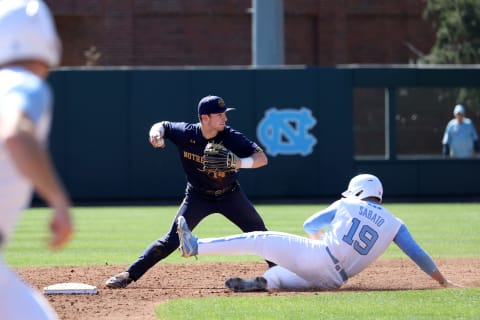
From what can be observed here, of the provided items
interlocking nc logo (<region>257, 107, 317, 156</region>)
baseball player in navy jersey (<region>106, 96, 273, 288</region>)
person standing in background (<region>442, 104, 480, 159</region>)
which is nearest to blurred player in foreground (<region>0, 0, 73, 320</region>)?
baseball player in navy jersey (<region>106, 96, 273, 288</region>)

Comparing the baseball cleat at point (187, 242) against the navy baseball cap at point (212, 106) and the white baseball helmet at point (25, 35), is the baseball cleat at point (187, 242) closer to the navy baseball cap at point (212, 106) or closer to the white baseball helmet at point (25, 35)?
the navy baseball cap at point (212, 106)

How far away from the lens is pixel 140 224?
1717 centimetres

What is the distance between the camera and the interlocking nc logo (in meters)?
22.8

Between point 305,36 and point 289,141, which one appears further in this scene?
point 305,36

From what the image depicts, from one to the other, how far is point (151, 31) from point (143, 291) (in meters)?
22.8

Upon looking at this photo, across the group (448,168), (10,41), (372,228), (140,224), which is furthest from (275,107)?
(10,41)

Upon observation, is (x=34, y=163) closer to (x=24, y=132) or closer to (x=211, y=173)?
(x=24, y=132)

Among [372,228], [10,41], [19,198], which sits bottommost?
[372,228]

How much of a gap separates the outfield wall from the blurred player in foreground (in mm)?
18361

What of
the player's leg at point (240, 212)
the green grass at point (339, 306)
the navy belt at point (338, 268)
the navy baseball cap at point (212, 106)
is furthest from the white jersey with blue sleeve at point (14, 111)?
the player's leg at point (240, 212)

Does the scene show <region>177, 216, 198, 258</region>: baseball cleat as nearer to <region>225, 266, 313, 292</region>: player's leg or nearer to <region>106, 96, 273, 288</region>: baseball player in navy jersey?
<region>225, 266, 313, 292</region>: player's leg

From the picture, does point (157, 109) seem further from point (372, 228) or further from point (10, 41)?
point (10, 41)

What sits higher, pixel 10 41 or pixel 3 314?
pixel 10 41

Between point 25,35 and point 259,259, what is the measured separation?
28.6ft
